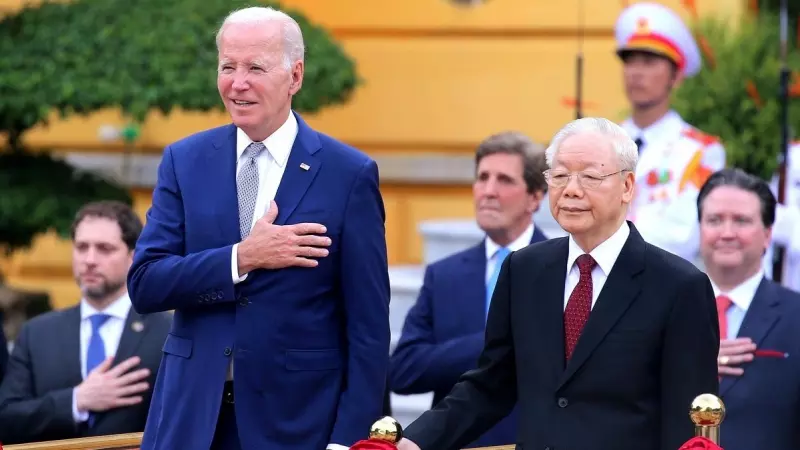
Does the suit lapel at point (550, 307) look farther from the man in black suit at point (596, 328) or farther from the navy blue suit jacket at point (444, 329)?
the navy blue suit jacket at point (444, 329)

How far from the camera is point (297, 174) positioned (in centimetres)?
439

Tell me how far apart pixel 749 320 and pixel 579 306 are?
1769 millimetres

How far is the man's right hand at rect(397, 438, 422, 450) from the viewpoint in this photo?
3984 mm

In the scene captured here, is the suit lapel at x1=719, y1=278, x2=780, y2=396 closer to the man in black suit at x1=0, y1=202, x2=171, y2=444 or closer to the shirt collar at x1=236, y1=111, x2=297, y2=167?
the shirt collar at x1=236, y1=111, x2=297, y2=167

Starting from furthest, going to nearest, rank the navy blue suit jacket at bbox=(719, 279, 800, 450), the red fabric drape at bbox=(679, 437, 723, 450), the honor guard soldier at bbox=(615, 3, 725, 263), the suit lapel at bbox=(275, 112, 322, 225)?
the honor guard soldier at bbox=(615, 3, 725, 263) → the navy blue suit jacket at bbox=(719, 279, 800, 450) → the suit lapel at bbox=(275, 112, 322, 225) → the red fabric drape at bbox=(679, 437, 723, 450)

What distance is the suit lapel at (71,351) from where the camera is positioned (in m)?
6.17

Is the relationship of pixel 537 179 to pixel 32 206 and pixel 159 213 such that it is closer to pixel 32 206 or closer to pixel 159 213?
pixel 159 213

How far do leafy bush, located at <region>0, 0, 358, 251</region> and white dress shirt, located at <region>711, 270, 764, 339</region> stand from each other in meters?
2.92

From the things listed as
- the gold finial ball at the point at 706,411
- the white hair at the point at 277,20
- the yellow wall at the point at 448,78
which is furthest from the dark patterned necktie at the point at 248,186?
the yellow wall at the point at 448,78

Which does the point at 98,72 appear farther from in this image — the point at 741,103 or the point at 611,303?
the point at 611,303

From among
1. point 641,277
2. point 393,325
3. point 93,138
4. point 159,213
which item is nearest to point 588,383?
point 641,277

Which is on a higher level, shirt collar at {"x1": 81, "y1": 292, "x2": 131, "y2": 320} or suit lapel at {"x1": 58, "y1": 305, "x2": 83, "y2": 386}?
shirt collar at {"x1": 81, "y1": 292, "x2": 131, "y2": 320}

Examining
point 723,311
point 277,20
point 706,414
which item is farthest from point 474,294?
point 706,414

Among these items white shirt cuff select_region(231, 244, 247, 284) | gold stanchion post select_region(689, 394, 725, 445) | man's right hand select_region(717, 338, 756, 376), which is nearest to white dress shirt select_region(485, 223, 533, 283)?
man's right hand select_region(717, 338, 756, 376)
